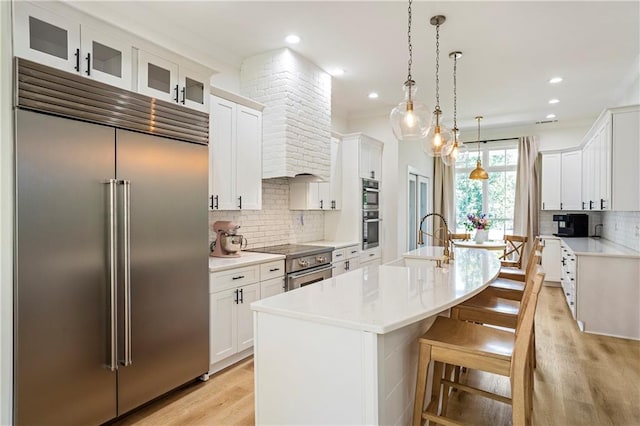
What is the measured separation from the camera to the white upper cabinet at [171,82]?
251 centimetres

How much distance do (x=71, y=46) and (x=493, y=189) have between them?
7622 millimetres

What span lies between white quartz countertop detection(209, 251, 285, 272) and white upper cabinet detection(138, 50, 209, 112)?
4.15 feet

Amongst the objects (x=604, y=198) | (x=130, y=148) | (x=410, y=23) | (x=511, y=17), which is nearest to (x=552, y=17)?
(x=511, y=17)

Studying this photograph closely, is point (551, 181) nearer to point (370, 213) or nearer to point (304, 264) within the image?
point (370, 213)

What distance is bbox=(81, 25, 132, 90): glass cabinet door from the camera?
2.17 metres

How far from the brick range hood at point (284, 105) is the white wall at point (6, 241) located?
2.28 m

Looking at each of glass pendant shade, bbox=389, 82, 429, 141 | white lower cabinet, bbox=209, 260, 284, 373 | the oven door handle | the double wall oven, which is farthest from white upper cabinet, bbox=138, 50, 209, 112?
the double wall oven

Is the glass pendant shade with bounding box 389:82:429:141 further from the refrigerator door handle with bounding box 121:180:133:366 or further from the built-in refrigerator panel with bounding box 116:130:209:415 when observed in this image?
the refrigerator door handle with bounding box 121:180:133:366

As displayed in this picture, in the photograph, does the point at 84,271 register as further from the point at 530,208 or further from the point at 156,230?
the point at 530,208

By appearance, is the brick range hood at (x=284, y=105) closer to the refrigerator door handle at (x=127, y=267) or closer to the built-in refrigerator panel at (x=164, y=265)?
the built-in refrigerator panel at (x=164, y=265)

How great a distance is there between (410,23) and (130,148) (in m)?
2.52

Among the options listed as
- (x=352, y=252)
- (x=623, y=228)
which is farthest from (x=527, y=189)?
(x=352, y=252)

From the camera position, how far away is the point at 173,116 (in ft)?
8.59

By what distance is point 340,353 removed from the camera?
1.53 meters
